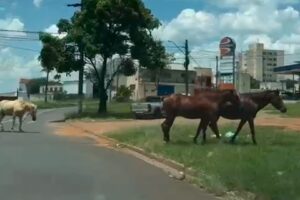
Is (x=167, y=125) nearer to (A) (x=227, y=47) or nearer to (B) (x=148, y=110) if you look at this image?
(B) (x=148, y=110)

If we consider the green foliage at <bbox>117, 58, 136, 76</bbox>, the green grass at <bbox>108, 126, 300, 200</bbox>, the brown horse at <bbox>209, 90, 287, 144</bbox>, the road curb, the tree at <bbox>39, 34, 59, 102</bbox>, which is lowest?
the road curb

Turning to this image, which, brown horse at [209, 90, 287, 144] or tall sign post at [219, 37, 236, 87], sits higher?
tall sign post at [219, 37, 236, 87]

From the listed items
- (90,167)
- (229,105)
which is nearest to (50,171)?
(90,167)

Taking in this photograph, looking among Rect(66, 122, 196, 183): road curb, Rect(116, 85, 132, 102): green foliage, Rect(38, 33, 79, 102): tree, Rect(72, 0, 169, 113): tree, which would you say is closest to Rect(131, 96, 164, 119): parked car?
Rect(72, 0, 169, 113): tree

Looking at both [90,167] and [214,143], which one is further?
[214,143]

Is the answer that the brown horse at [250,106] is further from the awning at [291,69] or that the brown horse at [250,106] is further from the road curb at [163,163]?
the awning at [291,69]

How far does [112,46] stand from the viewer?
4869cm

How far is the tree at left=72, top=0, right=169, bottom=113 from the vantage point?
48.0 m

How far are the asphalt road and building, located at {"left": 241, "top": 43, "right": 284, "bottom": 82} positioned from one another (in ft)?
387

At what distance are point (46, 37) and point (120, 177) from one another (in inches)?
1468

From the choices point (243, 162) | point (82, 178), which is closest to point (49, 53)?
point (82, 178)

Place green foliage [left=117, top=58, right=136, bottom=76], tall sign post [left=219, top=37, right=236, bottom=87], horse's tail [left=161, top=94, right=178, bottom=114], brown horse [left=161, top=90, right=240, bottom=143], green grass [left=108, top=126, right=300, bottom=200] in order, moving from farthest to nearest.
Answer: tall sign post [left=219, top=37, right=236, bottom=87], green foliage [left=117, top=58, right=136, bottom=76], horse's tail [left=161, top=94, right=178, bottom=114], brown horse [left=161, top=90, right=240, bottom=143], green grass [left=108, top=126, right=300, bottom=200]

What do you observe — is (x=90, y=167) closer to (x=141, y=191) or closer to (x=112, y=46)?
(x=141, y=191)

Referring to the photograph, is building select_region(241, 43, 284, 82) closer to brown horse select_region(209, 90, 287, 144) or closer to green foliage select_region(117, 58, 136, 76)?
green foliage select_region(117, 58, 136, 76)
